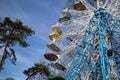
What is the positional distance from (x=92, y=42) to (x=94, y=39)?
345 mm

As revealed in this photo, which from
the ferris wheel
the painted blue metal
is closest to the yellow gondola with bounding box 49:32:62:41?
the ferris wheel

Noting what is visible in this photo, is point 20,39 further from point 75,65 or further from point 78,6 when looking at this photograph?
point 75,65

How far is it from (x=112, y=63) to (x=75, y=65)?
2.50m

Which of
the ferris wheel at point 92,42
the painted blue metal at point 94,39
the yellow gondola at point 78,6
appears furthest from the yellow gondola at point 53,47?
the painted blue metal at point 94,39

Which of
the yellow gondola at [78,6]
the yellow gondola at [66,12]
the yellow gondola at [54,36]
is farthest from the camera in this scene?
the yellow gondola at [78,6]

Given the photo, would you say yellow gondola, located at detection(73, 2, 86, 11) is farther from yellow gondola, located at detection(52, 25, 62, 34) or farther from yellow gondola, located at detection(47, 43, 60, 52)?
yellow gondola, located at detection(47, 43, 60, 52)

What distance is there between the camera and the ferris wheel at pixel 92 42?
1611 centimetres

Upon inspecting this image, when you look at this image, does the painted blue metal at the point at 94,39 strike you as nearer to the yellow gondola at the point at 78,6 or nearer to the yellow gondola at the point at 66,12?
the yellow gondola at the point at 66,12

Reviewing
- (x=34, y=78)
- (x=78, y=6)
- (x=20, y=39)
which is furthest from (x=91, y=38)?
(x=34, y=78)

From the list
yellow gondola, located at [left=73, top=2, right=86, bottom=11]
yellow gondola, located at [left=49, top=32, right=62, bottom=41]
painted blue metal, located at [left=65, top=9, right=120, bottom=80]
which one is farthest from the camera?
yellow gondola, located at [left=73, top=2, right=86, bottom=11]

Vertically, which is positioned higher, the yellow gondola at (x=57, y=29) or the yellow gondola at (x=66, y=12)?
the yellow gondola at (x=66, y=12)

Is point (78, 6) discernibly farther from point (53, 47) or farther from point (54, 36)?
point (53, 47)

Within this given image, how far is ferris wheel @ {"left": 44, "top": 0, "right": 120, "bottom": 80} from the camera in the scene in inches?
634

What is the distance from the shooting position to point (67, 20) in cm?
2123
